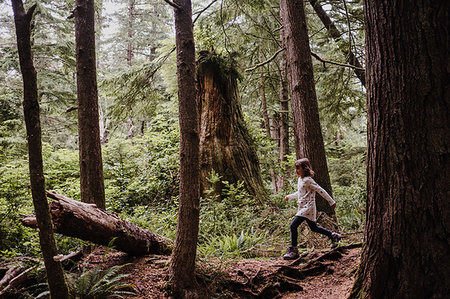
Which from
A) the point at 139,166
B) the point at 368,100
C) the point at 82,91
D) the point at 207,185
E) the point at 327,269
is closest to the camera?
the point at 368,100

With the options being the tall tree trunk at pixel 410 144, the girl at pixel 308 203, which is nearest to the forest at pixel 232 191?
the tall tree trunk at pixel 410 144

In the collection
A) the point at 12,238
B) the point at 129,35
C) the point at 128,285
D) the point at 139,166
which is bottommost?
the point at 128,285

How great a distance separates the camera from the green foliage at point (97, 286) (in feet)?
10.7

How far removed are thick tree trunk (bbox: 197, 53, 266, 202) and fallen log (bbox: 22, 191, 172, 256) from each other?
4403mm

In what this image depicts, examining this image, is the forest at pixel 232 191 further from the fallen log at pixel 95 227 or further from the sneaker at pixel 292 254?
the sneaker at pixel 292 254

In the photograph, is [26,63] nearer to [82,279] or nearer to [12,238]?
[82,279]

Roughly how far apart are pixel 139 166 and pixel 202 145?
3.19 metres

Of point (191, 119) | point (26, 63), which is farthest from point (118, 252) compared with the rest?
point (26, 63)

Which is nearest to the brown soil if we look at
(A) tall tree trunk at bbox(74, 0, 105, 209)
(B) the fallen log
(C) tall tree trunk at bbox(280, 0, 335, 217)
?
(B) the fallen log

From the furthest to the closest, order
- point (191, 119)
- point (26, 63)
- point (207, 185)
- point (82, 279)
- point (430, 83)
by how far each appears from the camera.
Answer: point (207, 185)
point (191, 119)
point (82, 279)
point (26, 63)
point (430, 83)

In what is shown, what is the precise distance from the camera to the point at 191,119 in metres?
3.78

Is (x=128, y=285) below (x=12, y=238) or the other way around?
below

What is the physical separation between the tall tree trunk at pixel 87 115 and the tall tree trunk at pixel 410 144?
4.43 metres

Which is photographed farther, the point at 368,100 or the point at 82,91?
the point at 82,91
